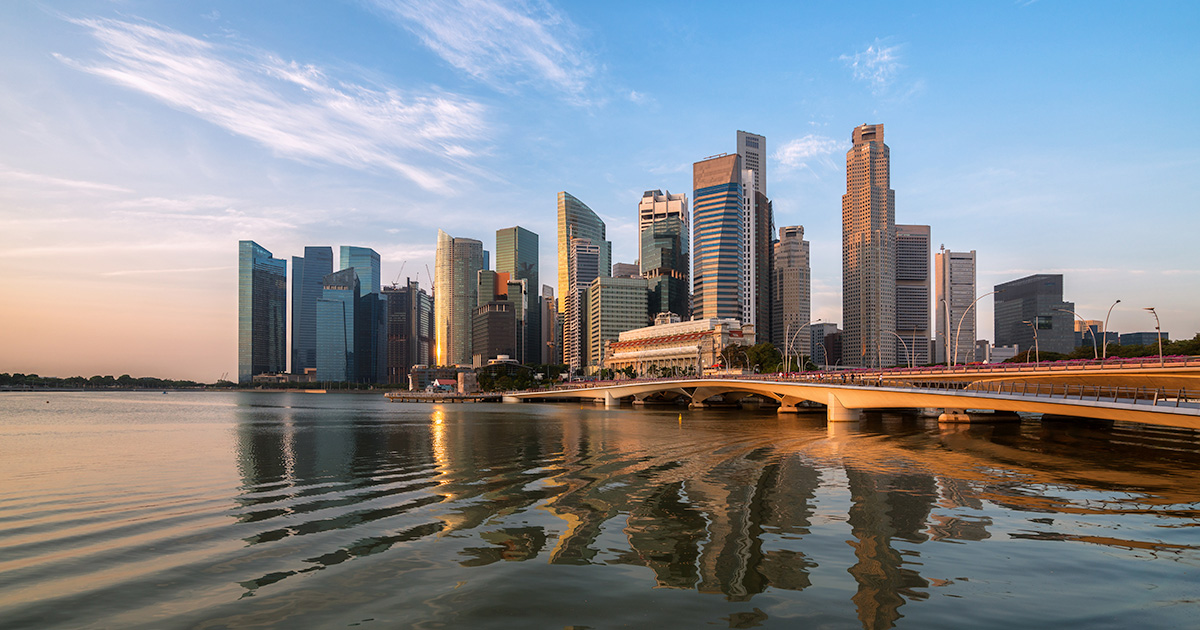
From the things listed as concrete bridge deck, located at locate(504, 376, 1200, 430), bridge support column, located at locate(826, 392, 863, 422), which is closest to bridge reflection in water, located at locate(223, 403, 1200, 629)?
concrete bridge deck, located at locate(504, 376, 1200, 430)

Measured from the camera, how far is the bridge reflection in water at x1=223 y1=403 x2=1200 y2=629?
1648 centimetres

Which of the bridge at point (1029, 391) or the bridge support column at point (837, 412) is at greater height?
the bridge at point (1029, 391)

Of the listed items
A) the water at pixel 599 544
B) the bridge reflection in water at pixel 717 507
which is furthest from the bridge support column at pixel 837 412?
the water at pixel 599 544

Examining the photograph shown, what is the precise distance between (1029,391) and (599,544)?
280ft

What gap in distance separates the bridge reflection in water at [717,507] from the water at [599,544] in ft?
0.45

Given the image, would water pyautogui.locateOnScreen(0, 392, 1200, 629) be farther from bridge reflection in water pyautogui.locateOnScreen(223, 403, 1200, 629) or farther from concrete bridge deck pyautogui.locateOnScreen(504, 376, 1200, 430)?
concrete bridge deck pyautogui.locateOnScreen(504, 376, 1200, 430)

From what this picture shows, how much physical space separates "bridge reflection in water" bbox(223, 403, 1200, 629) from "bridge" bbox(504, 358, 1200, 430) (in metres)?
3.83

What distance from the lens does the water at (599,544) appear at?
43.5 ft

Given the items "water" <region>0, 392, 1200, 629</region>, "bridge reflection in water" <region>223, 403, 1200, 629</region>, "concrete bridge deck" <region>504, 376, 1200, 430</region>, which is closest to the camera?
"water" <region>0, 392, 1200, 629</region>

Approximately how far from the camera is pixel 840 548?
60.6ft

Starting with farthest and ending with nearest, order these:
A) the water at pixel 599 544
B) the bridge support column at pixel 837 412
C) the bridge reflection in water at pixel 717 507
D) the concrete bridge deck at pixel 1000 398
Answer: the bridge support column at pixel 837 412 → the concrete bridge deck at pixel 1000 398 → the bridge reflection in water at pixel 717 507 → the water at pixel 599 544

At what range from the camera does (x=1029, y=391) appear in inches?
3268

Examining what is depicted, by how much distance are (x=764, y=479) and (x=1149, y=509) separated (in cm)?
1540

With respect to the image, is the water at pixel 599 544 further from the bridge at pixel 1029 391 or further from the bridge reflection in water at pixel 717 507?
the bridge at pixel 1029 391
